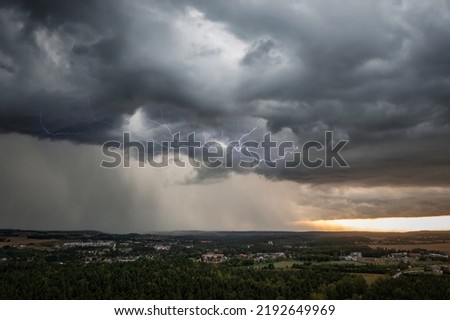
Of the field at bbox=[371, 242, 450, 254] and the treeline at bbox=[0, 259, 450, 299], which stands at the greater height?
the field at bbox=[371, 242, 450, 254]

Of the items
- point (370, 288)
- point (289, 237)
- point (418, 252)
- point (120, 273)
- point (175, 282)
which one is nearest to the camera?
point (370, 288)

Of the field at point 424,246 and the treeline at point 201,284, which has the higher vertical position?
the field at point 424,246

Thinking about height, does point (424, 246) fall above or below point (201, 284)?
above

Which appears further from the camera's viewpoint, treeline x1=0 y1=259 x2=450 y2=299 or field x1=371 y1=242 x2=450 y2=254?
field x1=371 y1=242 x2=450 y2=254

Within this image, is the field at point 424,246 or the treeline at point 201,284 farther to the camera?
the field at point 424,246

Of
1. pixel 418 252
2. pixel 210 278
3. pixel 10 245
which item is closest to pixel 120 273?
pixel 210 278

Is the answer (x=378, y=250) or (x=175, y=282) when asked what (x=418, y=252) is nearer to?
(x=378, y=250)

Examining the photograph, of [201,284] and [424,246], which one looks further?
[424,246]

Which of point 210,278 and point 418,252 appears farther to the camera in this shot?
point 418,252
